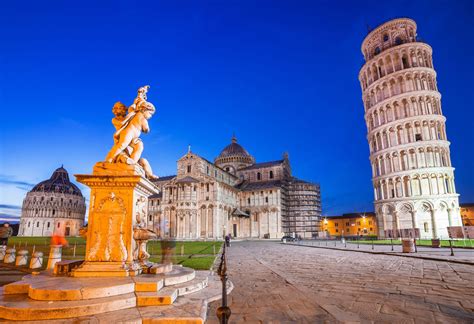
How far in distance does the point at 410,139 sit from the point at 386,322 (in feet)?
137

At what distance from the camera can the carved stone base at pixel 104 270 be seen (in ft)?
16.8

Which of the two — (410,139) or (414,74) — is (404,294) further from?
(414,74)

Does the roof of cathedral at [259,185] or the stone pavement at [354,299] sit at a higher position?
the roof of cathedral at [259,185]

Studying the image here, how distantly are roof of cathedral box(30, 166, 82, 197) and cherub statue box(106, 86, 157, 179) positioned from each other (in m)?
120

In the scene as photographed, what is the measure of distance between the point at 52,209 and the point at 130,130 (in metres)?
120

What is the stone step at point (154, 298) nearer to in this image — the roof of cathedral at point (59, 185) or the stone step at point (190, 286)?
the stone step at point (190, 286)

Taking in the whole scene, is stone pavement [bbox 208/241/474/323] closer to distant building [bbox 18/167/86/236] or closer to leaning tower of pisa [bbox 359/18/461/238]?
leaning tower of pisa [bbox 359/18/461/238]

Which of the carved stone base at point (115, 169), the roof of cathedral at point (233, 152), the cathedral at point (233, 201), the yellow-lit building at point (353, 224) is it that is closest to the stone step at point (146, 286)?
the carved stone base at point (115, 169)

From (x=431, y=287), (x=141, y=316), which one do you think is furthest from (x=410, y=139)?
(x=141, y=316)

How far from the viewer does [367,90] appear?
44.0m

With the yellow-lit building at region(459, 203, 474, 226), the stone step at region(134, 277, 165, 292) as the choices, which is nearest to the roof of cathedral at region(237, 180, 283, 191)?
the stone step at region(134, 277, 165, 292)

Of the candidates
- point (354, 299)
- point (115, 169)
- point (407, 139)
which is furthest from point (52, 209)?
point (354, 299)

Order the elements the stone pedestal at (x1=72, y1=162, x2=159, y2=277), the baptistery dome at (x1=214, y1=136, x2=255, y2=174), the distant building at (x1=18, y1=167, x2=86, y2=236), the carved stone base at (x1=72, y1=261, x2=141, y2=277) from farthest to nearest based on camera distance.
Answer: the distant building at (x1=18, y1=167, x2=86, y2=236) → the baptistery dome at (x1=214, y1=136, x2=255, y2=174) → the stone pedestal at (x1=72, y1=162, x2=159, y2=277) → the carved stone base at (x1=72, y1=261, x2=141, y2=277)

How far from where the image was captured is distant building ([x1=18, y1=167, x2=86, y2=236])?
326ft
